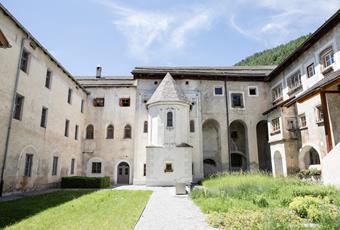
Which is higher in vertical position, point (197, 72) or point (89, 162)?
point (197, 72)

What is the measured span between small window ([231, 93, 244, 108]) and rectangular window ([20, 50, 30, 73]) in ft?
65.9

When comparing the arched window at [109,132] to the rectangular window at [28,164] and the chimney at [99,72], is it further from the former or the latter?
the rectangular window at [28,164]

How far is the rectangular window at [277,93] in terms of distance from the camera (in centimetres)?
2542

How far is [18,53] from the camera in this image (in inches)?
605

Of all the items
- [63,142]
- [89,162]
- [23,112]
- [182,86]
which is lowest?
[89,162]

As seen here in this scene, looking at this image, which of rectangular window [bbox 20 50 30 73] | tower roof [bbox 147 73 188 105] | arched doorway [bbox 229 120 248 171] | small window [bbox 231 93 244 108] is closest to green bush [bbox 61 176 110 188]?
tower roof [bbox 147 73 188 105]

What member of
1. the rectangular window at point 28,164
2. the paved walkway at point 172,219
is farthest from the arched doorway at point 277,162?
the rectangular window at point 28,164

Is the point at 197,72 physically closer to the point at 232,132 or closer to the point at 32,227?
the point at 232,132

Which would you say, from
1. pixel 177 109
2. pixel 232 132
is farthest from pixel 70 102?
pixel 232 132

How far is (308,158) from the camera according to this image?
65.4ft

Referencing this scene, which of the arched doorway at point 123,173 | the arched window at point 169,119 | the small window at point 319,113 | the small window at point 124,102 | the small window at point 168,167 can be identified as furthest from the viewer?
the small window at point 124,102

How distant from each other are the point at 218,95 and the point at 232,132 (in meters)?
4.75

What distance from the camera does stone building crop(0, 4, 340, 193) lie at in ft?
49.6

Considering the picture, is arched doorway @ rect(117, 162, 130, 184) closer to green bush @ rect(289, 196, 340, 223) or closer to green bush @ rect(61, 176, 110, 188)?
green bush @ rect(61, 176, 110, 188)
